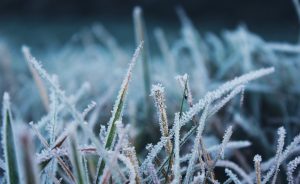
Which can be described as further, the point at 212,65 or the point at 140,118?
the point at 212,65

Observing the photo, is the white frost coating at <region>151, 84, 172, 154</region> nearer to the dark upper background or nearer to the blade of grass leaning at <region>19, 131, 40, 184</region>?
the blade of grass leaning at <region>19, 131, 40, 184</region>

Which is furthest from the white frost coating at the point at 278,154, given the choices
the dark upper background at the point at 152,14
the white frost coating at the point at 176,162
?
the dark upper background at the point at 152,14

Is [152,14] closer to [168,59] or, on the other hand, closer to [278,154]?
[168,59]

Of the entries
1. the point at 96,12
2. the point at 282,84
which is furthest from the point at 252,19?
the point at 282,84

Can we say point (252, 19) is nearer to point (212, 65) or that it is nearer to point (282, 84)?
point (212, 65)

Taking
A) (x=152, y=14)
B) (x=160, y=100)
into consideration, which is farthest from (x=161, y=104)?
(x=152, y=14)

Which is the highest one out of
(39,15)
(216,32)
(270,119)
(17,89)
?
(39,15)
